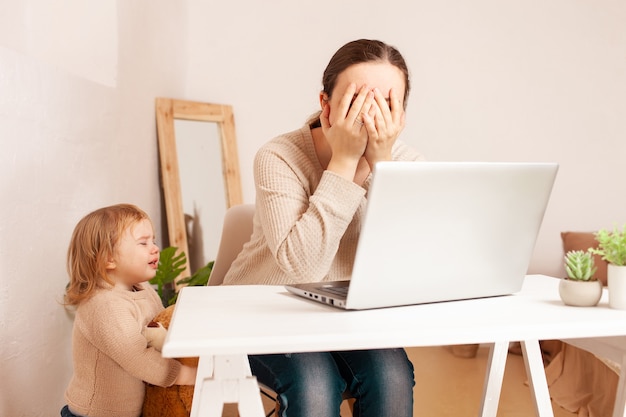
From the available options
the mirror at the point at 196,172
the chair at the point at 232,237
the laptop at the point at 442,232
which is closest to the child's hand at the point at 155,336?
the chair at the point at 232,237

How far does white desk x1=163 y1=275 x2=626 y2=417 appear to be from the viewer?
818mm

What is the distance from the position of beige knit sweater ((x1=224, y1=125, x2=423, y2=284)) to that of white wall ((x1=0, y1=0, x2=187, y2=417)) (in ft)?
1.78

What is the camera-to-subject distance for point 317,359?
1188 mm

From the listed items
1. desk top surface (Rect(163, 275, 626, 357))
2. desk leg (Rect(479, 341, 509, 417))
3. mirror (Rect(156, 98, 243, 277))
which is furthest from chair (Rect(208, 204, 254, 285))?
mirror (Rect(156, 98, 243, 277))

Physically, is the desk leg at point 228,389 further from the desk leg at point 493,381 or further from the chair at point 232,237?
the chair at point 232,237

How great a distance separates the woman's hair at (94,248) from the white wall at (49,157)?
17cm

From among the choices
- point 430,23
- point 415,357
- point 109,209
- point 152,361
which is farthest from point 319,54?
point 152,361

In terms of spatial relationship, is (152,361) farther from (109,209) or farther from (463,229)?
(463,229)

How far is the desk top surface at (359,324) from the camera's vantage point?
82 cm

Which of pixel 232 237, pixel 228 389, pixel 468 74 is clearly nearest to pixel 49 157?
pixel 232 237

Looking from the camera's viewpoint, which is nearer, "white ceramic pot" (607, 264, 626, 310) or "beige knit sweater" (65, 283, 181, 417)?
"white ceramic pot" (607, 264, 626, 310)

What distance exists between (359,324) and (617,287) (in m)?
0.43

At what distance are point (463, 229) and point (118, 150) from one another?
171 cm

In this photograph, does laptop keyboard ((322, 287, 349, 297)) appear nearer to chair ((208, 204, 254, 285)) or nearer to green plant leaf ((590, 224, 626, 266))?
green plant leaf ((590, 224, 626, 266))
